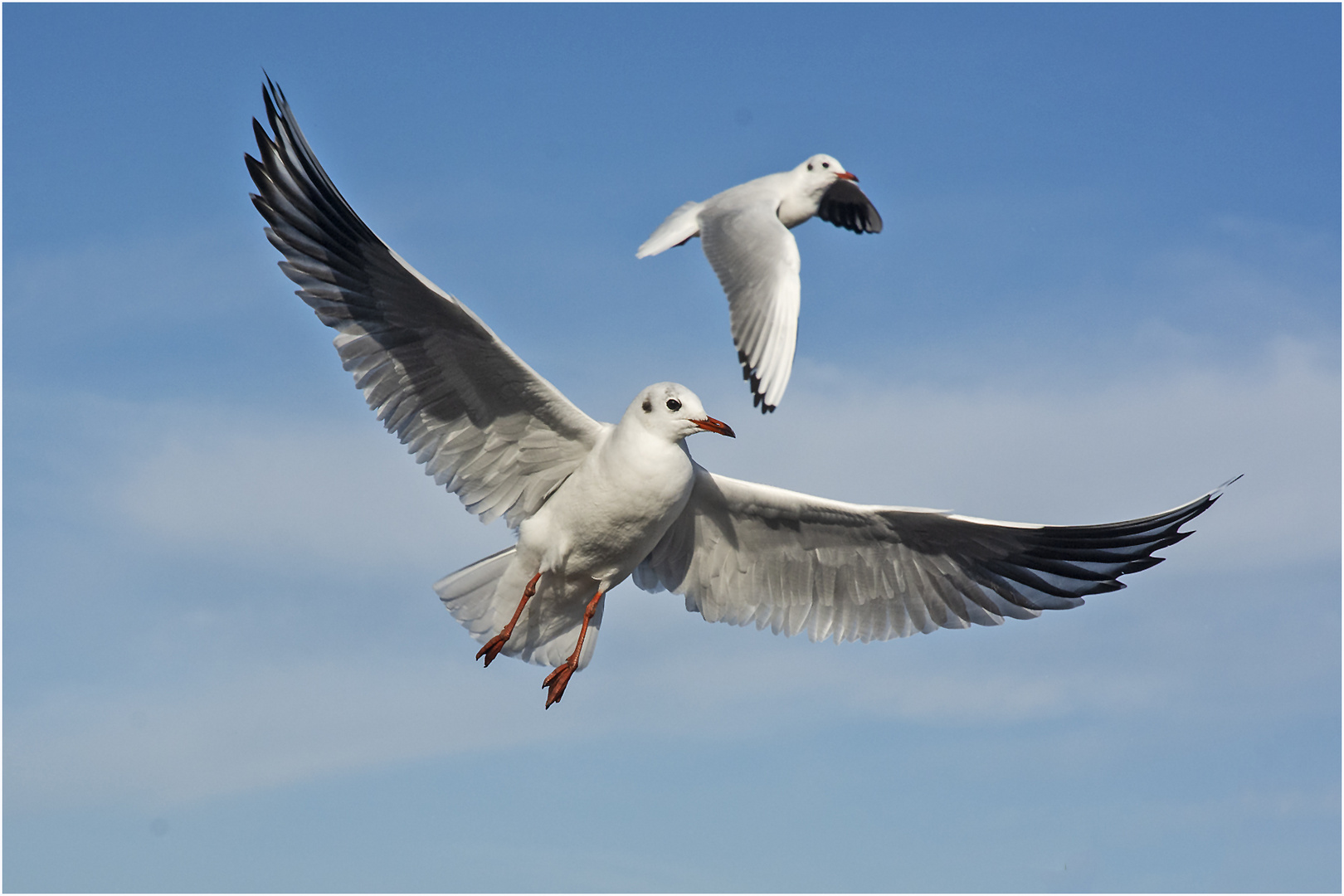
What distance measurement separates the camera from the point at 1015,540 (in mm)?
7926

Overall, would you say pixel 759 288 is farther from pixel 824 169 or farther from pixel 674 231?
pixel 824 169

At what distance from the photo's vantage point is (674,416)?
23.9 ft

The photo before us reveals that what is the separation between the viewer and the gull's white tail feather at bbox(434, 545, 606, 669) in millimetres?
7898

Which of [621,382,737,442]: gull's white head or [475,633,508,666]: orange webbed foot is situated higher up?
[621,382,737,442]: gull's white head

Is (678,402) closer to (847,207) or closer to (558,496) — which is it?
(558,496)

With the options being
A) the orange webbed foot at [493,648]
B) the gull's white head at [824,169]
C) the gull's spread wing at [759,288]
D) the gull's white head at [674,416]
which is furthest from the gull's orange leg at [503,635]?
the gull's white head at [824,169]

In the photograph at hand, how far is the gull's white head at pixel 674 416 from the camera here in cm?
725

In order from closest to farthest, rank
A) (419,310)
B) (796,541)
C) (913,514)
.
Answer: (419,310) → (913,514) → (796,541)

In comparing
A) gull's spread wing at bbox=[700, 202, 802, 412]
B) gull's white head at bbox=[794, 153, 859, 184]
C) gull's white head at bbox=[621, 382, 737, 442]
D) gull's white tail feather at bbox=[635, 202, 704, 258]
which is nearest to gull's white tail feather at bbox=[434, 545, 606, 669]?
gull's white head at bbox=[621, 382, 737, 442]

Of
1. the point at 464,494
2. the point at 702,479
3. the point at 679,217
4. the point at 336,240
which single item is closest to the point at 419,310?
the point at 336,240

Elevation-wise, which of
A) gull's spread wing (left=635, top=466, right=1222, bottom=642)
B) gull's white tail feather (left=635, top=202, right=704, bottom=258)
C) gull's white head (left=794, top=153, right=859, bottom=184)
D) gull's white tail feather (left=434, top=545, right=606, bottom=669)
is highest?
gull's white head (left=794, top=153, right=859, bottom=184)

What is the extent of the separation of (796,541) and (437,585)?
76.0 inches

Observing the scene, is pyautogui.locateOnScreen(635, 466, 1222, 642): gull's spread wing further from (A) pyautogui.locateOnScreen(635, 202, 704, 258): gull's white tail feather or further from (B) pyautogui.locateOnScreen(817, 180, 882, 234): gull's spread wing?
(B) pyautogui.locateOnScreen(817, 180, 882, 234): gull's spread wing

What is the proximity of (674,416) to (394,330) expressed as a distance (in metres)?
1.42
